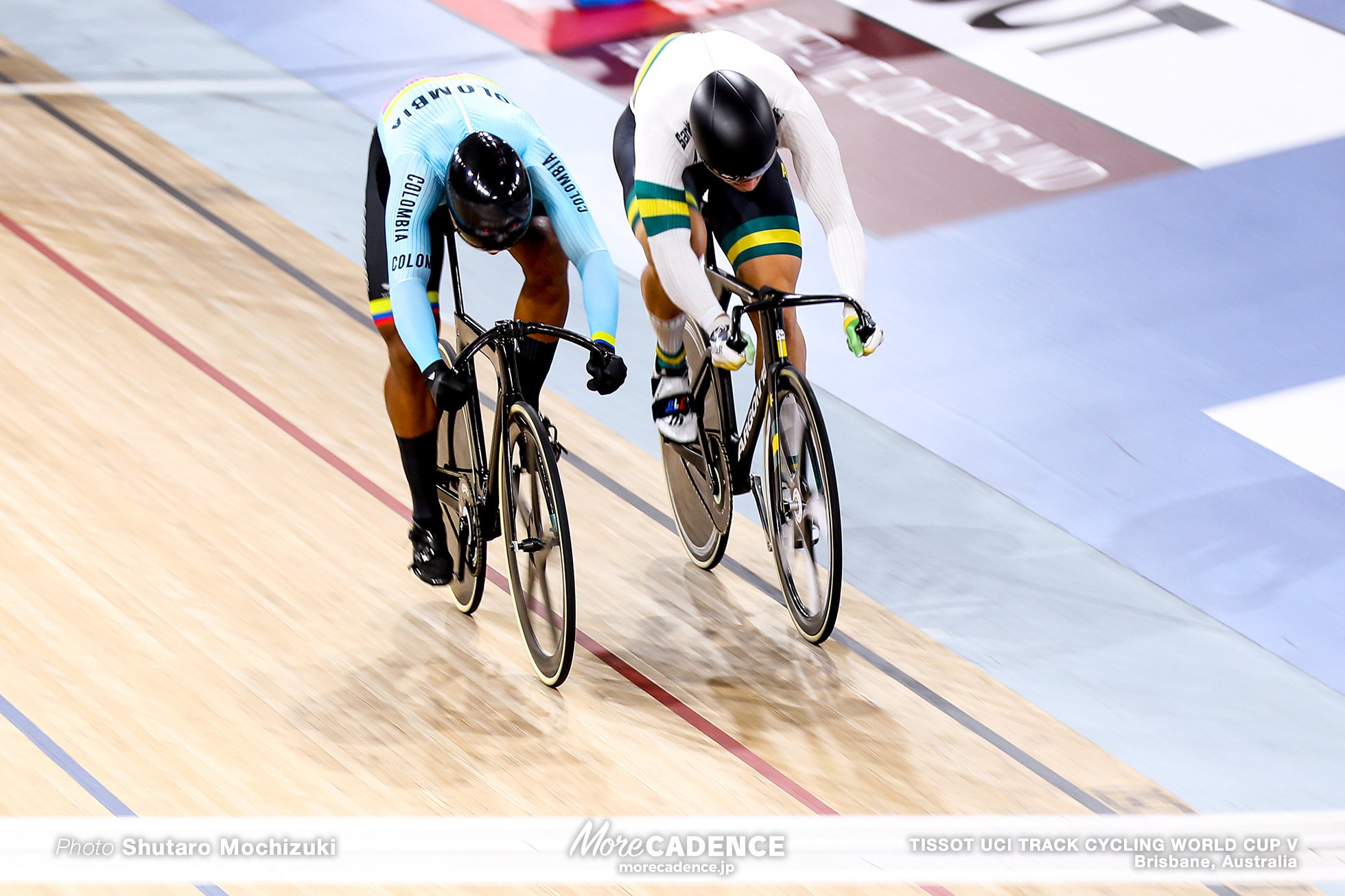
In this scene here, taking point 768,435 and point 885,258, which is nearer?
point 768,435

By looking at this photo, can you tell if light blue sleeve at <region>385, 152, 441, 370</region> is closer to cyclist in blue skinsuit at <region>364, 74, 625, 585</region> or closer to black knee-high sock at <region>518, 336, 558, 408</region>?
cyclist in blue skinsuit at <region>364, 74, 625, 585</region>

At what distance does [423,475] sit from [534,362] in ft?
1.26

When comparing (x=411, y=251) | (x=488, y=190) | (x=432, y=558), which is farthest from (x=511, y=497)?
(x=488, y=190)

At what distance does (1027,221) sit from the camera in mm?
5613

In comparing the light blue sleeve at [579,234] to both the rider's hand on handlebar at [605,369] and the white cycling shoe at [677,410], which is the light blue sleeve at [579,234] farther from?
the white cycling shoe at [677,410]

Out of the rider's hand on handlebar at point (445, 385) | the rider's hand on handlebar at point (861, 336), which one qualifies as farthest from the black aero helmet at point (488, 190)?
the rider's hand on handlebar at point (861, 336)

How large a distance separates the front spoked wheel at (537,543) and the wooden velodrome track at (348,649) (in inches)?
5.1

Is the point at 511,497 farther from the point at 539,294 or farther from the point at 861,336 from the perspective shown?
the point at 861,336

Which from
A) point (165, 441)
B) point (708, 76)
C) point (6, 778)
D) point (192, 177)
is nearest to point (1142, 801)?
point (708, 76)

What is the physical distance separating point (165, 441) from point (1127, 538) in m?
2.73

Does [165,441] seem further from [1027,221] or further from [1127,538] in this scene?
[1027,221]

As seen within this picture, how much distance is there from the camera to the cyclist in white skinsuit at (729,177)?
3164mm

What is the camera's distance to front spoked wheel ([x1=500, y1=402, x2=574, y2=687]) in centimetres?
310

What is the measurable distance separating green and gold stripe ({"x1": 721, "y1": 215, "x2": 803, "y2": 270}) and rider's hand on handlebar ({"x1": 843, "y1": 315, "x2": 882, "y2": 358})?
0.92ft
